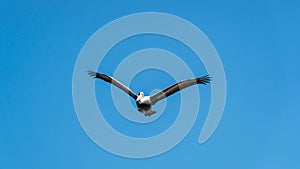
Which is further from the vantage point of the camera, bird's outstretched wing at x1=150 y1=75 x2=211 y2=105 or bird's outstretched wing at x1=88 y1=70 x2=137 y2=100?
bird's outstretched wing at x1=88 y1=70 x2=137 y2=100

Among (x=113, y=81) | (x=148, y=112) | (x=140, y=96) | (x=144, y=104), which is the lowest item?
(x=148, y=112)

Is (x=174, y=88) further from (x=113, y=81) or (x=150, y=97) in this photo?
(x=113, y=81)

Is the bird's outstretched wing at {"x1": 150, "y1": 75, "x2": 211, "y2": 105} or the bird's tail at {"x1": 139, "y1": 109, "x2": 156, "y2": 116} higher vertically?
the bird's outstretched wing at {"x1": 150, "y1": 75, "x2": 211, "y2": 105}

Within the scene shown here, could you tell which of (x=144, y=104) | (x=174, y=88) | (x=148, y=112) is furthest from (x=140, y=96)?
(x=174, y=88)

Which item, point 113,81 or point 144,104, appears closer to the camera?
point 144,104

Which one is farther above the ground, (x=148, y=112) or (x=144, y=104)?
(x=144, y=104)

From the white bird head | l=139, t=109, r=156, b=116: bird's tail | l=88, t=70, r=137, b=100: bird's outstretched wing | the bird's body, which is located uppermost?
l=88, t=70, r=137, b=100: bird's outstretched wing

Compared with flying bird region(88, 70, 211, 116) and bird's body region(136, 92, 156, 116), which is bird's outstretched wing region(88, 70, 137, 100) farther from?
bird's body region(136, 92, 156, 116)

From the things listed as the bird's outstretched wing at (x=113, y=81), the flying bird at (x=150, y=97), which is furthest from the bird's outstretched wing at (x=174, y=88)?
the bird's outstretched wing at (x=113, y=81)

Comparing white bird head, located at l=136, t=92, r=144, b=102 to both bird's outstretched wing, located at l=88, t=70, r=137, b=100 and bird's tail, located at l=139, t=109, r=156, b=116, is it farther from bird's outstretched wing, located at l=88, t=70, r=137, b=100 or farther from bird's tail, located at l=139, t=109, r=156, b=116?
bird's tail, located at l=139, t=109, r=156, b=116

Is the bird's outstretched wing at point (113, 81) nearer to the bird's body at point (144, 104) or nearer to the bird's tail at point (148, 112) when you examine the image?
the bird's body at point (144, 104)

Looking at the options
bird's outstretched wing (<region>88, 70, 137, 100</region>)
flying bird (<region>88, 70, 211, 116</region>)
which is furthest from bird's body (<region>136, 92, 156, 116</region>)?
bird's outstretched wing (<region>88, 70, 137, 100</region>)

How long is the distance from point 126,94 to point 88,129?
1.19m

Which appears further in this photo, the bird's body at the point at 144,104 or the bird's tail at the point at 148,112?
the bird's body at the point at 144,104
